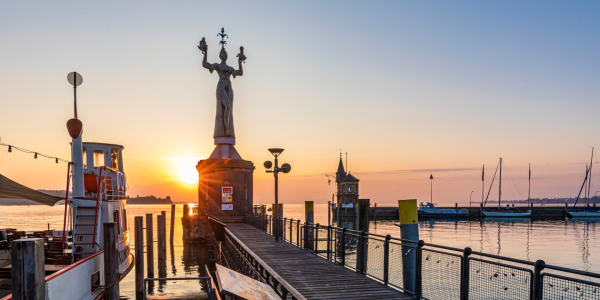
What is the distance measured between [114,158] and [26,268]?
526 inches

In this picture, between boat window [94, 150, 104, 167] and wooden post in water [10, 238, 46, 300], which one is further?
boat window [94, 150, 104, 167]

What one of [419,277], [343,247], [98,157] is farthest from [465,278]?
[98,157]

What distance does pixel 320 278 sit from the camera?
12.4 metres

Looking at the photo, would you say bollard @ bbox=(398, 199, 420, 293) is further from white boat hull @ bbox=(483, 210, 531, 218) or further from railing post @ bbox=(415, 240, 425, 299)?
white boat hull @ bbox=(483, 210, 531, 218)

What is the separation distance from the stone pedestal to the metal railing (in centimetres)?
A: 2365

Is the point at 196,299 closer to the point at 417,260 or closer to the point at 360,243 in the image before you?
the point at 360,243

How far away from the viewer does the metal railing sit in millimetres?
6855

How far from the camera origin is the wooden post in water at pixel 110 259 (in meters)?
13.6

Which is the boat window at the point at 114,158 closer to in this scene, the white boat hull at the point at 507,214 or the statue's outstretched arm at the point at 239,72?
the statue's outstretched arm at the point at 239,72

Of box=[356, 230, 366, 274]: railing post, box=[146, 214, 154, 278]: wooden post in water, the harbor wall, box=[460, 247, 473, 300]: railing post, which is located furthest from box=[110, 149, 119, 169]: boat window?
the harbor wall

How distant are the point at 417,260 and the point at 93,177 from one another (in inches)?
572

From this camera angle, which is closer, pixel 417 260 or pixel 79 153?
pixel 417 260

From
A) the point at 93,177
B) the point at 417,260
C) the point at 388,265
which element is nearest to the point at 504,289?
the point at 417,260

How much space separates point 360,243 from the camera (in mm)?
13086
